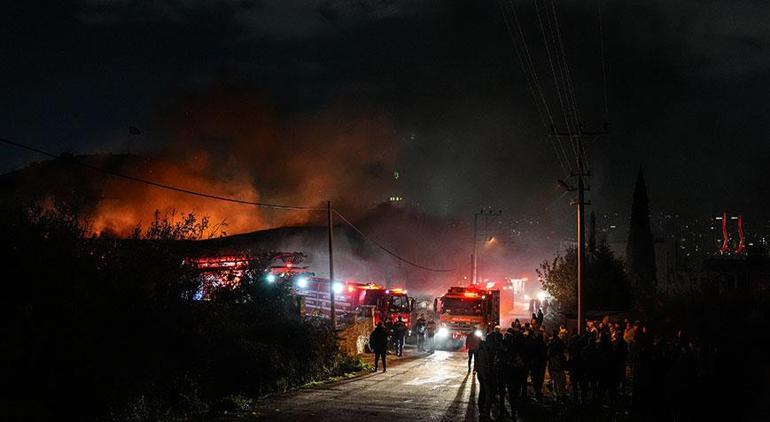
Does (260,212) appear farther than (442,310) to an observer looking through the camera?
Yes

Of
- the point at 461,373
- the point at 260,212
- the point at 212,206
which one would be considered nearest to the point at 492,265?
the point at 260,212

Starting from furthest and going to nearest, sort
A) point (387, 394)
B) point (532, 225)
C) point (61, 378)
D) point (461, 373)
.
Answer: point (532, 225)
point (461, 373)
point (387, 394)
point (61, 378)

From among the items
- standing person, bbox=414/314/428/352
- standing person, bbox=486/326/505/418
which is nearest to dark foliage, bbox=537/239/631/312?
standing person, bbox=414/314/428/352

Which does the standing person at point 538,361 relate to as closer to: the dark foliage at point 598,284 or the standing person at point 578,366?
the standing person at point 578,366

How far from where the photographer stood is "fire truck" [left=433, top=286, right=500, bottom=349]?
1287 inches

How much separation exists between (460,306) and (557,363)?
17.1 meters

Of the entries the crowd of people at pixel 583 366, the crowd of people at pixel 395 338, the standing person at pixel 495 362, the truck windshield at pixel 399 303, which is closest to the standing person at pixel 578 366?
the crowd of people at pixel 583 366

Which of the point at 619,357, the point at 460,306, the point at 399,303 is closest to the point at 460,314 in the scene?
the point at 460,306

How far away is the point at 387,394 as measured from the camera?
1638cm

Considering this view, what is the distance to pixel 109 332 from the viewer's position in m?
12.2

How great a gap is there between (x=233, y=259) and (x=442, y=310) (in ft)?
53.4

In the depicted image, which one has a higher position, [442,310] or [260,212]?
[260,212]

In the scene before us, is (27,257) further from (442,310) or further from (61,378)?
(442,310)

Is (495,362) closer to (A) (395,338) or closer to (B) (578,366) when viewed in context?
(B) (578,366)
